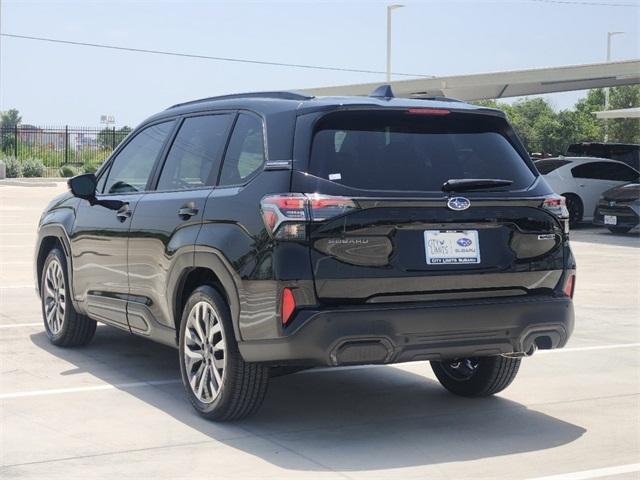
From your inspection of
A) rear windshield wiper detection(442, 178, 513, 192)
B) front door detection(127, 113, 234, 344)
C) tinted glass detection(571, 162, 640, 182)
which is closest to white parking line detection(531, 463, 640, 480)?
rear windshield wiper detection(442, 178, 513, 192)

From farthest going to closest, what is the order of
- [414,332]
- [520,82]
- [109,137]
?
[109,137]
[520,82]
[414,332]

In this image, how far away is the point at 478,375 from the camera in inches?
276

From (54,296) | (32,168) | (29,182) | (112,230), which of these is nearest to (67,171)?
(32,168)

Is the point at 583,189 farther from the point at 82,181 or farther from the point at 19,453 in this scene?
the point at 19,453

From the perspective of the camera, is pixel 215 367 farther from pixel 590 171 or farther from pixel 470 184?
pixel 590 171

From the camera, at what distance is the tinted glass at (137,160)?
7469 millimetres

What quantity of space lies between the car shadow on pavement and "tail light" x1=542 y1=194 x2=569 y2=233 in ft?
3.90

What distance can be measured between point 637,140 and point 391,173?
57535 millimetres

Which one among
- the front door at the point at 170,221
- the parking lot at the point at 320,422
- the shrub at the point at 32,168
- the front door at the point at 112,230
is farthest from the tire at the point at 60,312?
the shrub at the point at 32,168

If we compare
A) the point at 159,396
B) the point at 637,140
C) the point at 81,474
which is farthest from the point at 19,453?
the point at 637,140

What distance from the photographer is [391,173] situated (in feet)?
19.3

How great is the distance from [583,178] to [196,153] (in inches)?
702

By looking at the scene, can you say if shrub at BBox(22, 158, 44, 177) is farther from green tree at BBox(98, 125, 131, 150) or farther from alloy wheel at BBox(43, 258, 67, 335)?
alloy wheel at BBox(43, 258, 67, 335)

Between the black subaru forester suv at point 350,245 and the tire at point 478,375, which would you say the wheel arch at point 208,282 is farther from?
the tire at point 478,375
